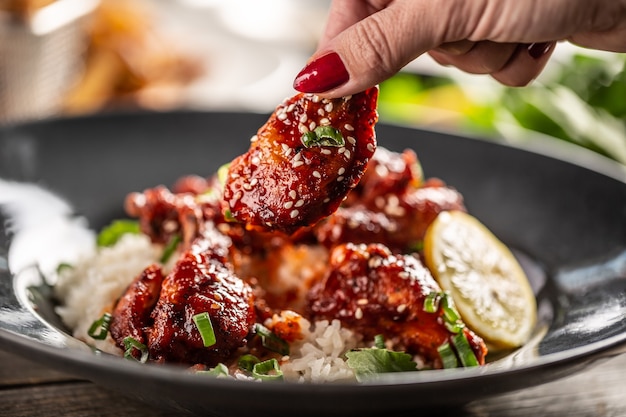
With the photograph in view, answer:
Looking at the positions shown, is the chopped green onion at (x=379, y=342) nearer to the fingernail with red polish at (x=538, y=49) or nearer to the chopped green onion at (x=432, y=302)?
the chopped green onion at (x=432, y=302)

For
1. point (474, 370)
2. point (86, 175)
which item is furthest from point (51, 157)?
point (474, 370)

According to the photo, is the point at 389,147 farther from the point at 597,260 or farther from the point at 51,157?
the point at 51,157

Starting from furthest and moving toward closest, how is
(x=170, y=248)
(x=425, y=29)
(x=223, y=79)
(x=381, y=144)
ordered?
(x=223, y=79)
(x=381, y=144)
(x=170, y=248)
(x=425, y=29)

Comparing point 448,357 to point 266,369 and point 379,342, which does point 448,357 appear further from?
point 266,369

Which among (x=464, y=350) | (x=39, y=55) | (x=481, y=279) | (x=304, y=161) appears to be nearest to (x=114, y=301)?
(x=304, y=161)

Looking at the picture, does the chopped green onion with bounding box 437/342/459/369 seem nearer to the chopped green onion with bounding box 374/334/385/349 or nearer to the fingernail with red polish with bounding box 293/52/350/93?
the chopped green onion with bounding box 374/334/385/349

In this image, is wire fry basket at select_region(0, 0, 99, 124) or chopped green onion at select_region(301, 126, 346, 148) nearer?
chopped green onion at select_region(301, 126, 346, 148)

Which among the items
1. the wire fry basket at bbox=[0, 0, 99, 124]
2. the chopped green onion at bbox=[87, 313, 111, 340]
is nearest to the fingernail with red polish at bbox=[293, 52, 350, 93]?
the chopped green onion at bbox=[87, 313, 111, 340]
